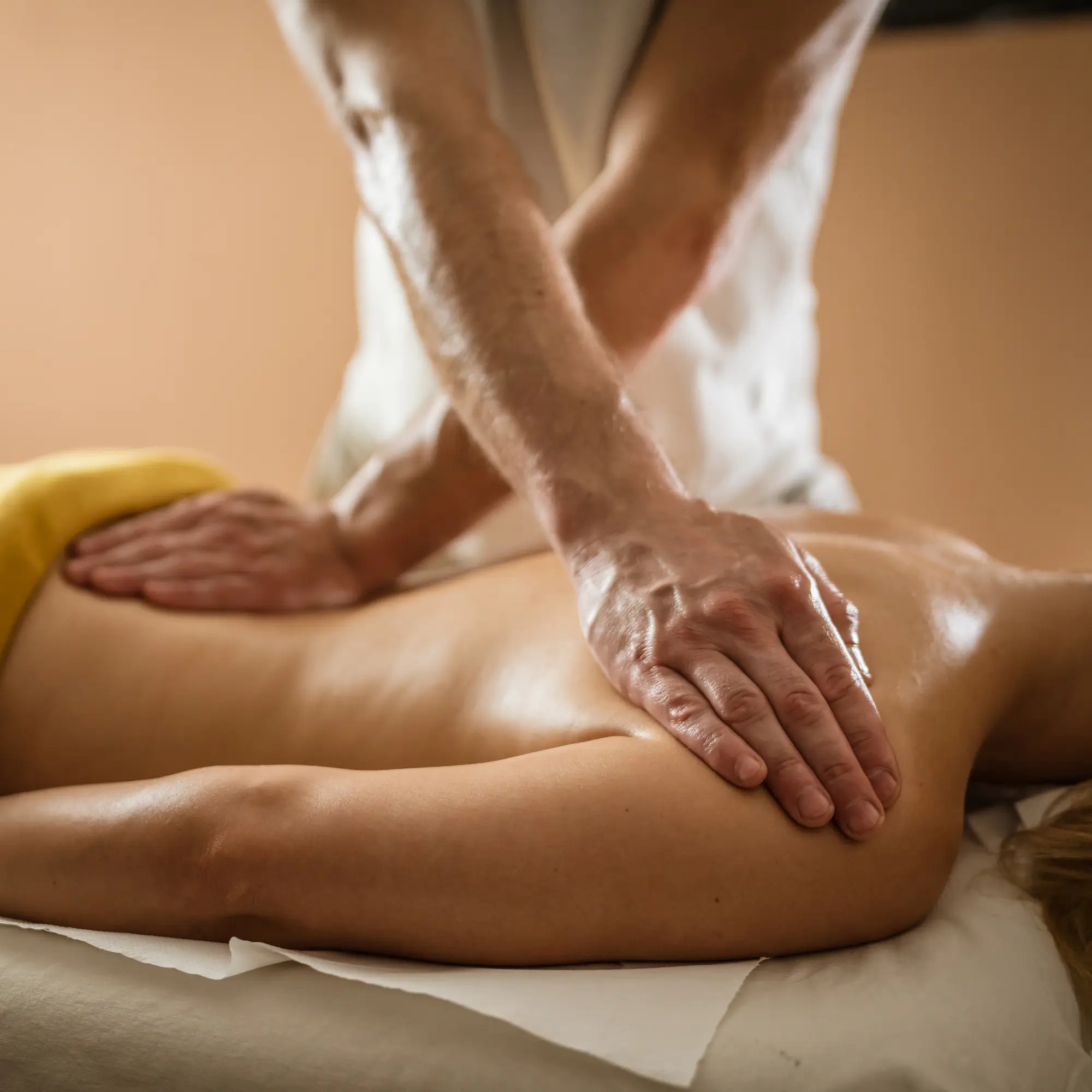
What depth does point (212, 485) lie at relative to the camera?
1.35 m

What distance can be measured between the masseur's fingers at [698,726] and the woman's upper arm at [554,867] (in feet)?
0.04

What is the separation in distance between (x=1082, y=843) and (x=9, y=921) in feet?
2.59

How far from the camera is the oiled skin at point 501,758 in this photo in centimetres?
70

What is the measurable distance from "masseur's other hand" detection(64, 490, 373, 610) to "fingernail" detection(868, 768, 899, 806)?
2.03 ft

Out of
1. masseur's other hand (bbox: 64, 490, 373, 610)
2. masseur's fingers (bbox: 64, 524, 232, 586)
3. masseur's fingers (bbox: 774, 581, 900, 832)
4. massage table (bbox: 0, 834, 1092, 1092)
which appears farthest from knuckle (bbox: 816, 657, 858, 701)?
masseur's fingers (bbox: 64, 524, 232, 586)

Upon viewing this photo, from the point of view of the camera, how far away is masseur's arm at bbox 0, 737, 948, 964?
0.69 meters

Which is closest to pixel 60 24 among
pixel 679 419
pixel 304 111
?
pixel 304 111

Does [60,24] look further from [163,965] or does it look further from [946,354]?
[163,965]

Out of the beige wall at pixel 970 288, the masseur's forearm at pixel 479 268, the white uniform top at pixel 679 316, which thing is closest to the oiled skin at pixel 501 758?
the masseur's forearm at pixel 479 268

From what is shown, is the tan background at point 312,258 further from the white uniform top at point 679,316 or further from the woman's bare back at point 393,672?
the woman's bare back at point 393,672

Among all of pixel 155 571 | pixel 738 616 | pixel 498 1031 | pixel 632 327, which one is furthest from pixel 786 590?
pixel 155 571

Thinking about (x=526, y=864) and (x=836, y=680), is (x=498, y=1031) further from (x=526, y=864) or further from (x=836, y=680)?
(x=836, y=680)

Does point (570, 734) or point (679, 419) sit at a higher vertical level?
point (570, 734)

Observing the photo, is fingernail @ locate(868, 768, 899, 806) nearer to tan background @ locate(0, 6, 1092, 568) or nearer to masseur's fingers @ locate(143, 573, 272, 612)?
masseur's fingers @ locate(143, 573, 272, 612)
